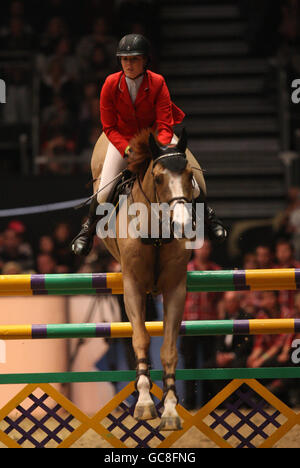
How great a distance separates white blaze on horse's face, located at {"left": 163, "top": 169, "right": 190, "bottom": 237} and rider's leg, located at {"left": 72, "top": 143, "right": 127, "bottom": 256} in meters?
0.65

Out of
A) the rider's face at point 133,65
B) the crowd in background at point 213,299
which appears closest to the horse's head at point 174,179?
the rider's face at point 133,65

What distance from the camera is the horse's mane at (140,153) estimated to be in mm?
3982

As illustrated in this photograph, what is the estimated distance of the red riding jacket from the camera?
4.18 m

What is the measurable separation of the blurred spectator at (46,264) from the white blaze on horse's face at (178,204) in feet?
11.5

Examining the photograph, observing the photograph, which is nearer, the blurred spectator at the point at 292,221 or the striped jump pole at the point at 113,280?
the striped jump pole at the point at 113,280

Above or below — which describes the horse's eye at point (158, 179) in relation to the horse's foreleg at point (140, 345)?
above

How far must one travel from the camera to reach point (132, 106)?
4215mm

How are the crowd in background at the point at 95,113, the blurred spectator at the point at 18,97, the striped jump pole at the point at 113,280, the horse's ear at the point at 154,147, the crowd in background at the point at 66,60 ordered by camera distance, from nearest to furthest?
1. the horse's ear at the point at 154,147
2. the striped jump pole at the point at 113,280
3. the crowd in background at the point at 95,113
4. the crowd in background at the point at 66,60
5. the blurred spectator at the point at 18,97

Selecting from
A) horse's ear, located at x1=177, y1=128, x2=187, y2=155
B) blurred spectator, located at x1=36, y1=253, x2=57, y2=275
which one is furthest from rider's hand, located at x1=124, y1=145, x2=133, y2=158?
blurred spectator, located at x1=36, y1=253, x2=57, y2=275

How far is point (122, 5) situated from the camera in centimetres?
1009

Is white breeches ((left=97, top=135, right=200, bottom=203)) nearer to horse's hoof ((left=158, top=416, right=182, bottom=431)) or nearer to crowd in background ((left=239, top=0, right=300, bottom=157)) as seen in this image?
horse's hoof ((left=158, top=416, right=182, bottom=431))

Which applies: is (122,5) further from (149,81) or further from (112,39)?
(149,81)

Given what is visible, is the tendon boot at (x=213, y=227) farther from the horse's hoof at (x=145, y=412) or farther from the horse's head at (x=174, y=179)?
the horse's hoof at (x=145, y=412)
